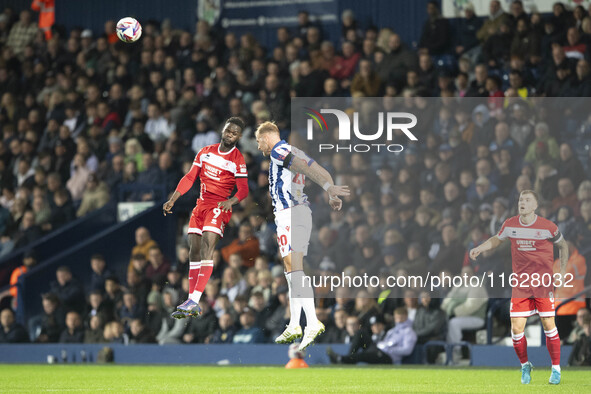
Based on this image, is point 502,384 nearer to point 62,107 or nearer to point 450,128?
point 450,128

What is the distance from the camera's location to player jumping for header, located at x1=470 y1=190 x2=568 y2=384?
1240 centimetres

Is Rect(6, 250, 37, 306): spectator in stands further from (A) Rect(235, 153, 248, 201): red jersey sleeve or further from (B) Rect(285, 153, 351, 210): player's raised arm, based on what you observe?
(B) Rect(285, 153, 351, 210): player's raised arm

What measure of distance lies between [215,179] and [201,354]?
19.1 ft

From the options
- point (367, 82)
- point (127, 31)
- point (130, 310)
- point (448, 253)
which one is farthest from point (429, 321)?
point (127, 31)

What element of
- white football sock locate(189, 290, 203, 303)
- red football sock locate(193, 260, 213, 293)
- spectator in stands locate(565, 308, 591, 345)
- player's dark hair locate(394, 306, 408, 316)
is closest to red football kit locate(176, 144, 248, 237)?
red football sock locate(193, 260, 213, 293)

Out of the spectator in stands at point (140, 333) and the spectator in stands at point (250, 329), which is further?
the spectator in stands at point (140, 333)

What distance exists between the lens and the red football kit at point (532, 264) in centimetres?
1233

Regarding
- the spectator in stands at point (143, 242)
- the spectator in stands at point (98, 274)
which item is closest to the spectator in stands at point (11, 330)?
the spectator in stands at point (98, 274)

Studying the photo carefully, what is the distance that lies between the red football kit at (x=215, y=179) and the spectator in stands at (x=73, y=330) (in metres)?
6.73

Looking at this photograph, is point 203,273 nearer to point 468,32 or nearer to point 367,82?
point 367,82

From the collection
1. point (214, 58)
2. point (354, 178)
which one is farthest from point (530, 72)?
point (214, 58)

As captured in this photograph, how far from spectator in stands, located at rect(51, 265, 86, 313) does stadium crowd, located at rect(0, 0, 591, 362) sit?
0.21 ft

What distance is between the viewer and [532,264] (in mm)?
12461

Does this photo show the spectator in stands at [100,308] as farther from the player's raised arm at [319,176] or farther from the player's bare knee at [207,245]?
the player's raised arm at [319,176]
